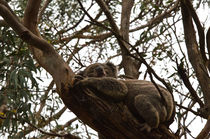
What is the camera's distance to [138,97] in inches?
124

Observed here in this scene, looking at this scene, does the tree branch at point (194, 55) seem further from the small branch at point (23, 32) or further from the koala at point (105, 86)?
the small branch at point (23, 32)

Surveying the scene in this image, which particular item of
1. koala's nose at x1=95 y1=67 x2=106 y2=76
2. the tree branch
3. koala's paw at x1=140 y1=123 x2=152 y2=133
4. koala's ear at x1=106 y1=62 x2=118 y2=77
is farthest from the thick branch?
the tree branch

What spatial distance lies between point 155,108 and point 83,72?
4.86ft

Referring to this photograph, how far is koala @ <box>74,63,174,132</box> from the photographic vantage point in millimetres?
2949

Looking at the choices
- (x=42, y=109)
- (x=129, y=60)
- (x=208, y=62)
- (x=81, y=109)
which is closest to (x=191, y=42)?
(x=208, y=62)

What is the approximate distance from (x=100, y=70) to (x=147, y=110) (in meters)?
1.19

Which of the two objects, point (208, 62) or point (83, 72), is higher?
point (83, 72)

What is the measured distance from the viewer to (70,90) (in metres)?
2.64

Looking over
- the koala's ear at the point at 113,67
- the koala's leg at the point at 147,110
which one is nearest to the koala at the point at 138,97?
the koala's leg at the point at 147,110

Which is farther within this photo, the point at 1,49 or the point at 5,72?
the point at 1,49

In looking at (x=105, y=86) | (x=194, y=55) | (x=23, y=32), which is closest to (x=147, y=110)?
(x=105, y=86)

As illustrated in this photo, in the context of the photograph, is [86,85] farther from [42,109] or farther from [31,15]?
[42,109]

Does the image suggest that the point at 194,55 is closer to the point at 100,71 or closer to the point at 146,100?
the point at 146,100

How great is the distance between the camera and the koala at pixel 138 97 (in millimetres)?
2949
